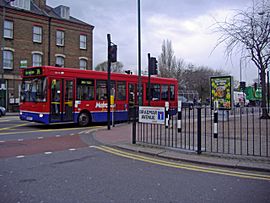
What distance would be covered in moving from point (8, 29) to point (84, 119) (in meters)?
21.2

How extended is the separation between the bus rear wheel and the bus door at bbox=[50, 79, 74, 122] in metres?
0.63

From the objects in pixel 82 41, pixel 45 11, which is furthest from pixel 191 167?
pixel 45 11

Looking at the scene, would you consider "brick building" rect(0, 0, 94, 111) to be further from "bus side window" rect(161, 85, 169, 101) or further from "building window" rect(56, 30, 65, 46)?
"bus side window" rect(161, 85, 169, 101)

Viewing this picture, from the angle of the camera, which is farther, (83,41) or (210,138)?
(83,41)

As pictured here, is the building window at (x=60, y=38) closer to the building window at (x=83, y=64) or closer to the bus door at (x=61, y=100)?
the building window at (x=83, y=64)

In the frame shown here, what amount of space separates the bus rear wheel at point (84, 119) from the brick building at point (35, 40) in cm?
1594

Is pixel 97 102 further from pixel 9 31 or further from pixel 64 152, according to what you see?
pixel 9 31

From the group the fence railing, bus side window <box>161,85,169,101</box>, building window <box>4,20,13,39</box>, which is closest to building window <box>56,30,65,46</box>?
building window <box>4,20,13,39</box>

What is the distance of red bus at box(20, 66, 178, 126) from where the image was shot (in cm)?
1337

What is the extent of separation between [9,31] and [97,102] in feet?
68.2

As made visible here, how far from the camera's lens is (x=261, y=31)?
15.8 m

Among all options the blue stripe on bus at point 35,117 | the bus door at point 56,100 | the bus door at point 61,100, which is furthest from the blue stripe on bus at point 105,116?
the blue stripe on bus at point 35,117

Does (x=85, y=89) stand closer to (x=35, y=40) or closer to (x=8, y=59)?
(x=8, y=59)

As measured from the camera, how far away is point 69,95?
46.3 ft
